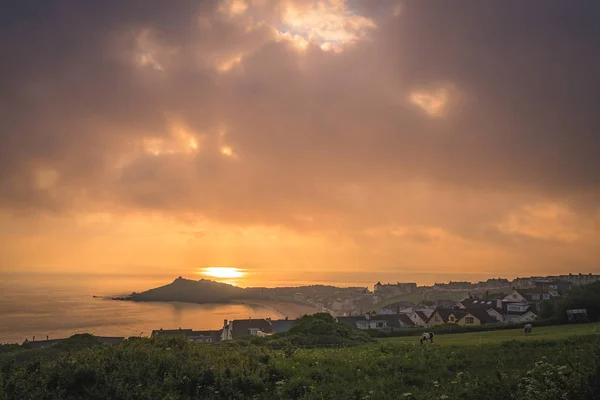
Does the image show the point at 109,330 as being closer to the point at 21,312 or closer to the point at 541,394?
the point at 21,312

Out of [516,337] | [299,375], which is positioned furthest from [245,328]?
[299,375]

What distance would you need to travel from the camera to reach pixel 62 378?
14.4m

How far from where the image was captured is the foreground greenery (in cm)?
1205

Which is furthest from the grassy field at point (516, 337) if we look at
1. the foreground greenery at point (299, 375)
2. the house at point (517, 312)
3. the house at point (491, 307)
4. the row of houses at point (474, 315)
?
the house at point (491, 307)

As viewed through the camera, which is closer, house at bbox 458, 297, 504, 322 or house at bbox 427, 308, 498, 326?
house at bbox 427, 308, 498, 326

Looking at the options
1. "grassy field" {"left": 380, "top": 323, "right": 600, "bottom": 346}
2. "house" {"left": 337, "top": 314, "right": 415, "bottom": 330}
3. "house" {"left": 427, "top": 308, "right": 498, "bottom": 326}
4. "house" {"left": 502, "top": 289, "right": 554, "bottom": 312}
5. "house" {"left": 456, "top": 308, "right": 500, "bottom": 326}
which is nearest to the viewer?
"grassy field" {"left": 380, "top": 323, "right": 600, "bottom": 346}

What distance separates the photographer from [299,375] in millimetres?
15391

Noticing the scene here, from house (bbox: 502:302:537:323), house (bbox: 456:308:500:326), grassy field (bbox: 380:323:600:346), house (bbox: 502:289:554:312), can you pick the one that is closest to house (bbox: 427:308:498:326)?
house (bbox: 456:308:500:326)

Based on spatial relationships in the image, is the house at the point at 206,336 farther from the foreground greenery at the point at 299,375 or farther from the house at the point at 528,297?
the house at the point at 528,297

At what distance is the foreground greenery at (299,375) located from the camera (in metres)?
12.0

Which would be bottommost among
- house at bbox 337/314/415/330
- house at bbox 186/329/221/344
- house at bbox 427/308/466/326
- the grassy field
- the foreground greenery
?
house at bbox 186/329/221/344

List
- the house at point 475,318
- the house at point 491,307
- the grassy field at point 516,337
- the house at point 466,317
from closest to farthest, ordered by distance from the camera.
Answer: the grassy field at point 516,337, the house at point 475,318, the house at point 466,317, the house at point 491,307

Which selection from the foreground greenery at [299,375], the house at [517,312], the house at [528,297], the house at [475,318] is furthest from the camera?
the house at [528,297]

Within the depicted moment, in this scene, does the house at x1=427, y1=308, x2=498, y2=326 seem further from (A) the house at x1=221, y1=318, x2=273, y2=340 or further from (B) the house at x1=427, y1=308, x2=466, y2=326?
(A) the house at x1=221, y1=318, x2=273, y2=340
